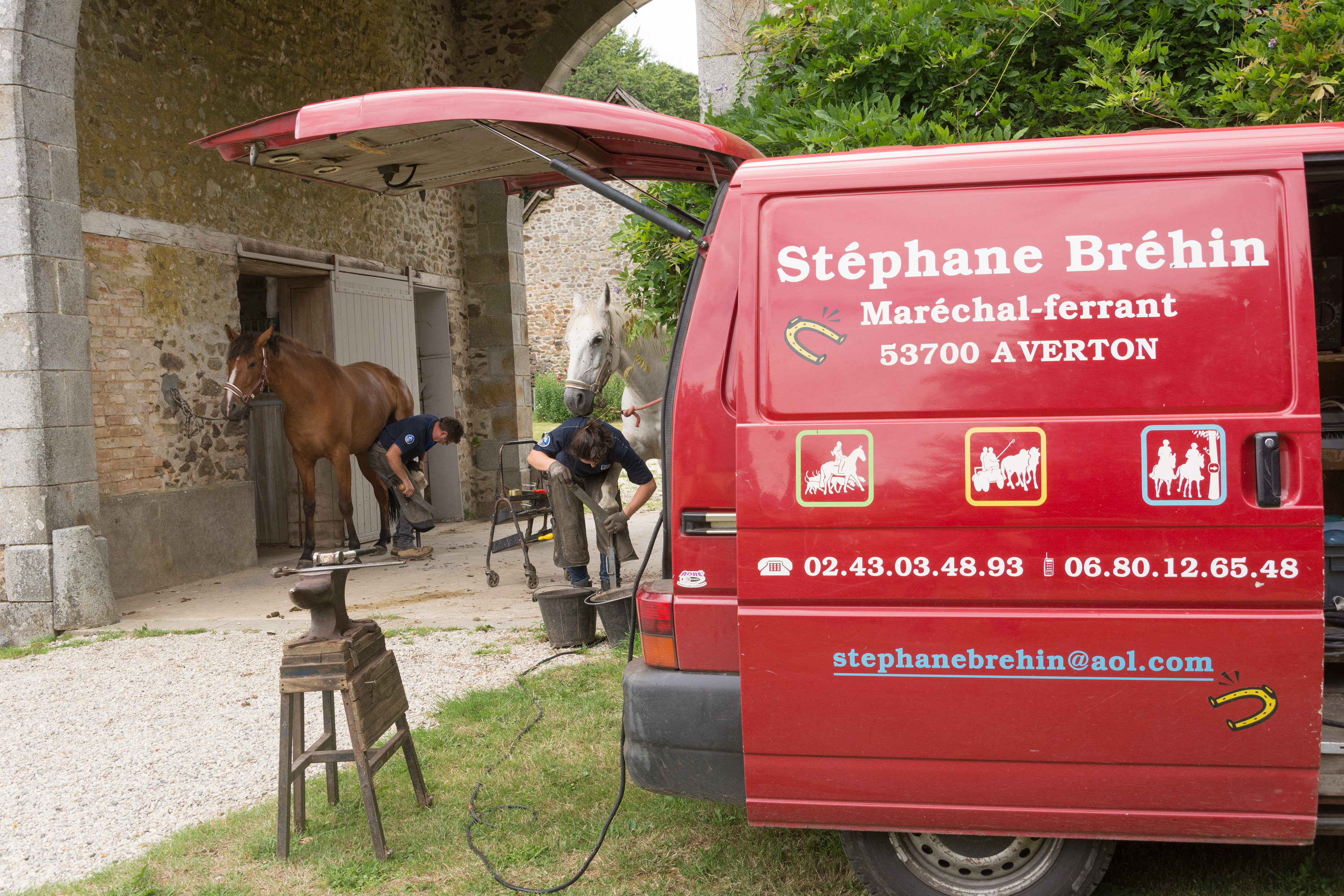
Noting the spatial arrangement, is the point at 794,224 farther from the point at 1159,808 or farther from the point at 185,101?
the point at 185,101

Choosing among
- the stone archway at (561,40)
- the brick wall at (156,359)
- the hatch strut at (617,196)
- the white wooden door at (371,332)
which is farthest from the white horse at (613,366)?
the stone archway at (561,40)

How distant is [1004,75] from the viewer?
4.62m

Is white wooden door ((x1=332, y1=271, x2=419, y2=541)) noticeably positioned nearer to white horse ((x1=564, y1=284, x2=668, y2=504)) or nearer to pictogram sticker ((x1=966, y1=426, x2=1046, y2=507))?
white horse ((x1=564, y1=284, x2=668, y2=504))

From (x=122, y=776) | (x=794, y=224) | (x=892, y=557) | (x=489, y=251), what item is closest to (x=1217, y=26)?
(x=794, y=224)

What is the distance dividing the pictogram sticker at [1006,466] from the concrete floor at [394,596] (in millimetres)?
4548

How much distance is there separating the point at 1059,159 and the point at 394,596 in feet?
21.9

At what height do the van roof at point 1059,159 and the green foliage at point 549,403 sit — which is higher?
the green foliage at point 549,403

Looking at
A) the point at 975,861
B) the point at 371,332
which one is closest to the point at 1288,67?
the point at 975,861

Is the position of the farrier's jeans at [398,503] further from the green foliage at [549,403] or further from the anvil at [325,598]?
the green foliage at [549,403]

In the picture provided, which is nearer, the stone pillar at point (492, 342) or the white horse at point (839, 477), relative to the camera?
the white horse at point (839, 477)

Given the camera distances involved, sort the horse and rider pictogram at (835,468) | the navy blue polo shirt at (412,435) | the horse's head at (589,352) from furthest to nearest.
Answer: the navy blue polo shirt at (412,435)
the horse's head at (589,352)
the horse and rider pictogram at (835,468)

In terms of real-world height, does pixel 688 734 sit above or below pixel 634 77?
below

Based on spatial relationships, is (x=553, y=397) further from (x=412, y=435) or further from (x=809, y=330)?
(x=809, y=330)

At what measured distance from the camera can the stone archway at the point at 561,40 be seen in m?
12.5
